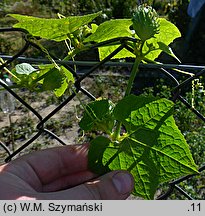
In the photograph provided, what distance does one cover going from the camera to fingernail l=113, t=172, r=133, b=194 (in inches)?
24.3

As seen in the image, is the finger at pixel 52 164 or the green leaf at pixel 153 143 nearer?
the green leaf at pixel 153 143

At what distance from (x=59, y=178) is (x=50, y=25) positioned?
25cm

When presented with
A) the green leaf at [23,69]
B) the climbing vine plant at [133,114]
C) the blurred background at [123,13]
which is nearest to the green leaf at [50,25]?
the climbing vine plant at [133,114]

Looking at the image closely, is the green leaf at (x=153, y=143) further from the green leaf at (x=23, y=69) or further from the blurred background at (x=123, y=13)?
the blurred background at (x=123, y=13)

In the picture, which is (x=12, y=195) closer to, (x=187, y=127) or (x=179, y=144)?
(x=179, y=144)

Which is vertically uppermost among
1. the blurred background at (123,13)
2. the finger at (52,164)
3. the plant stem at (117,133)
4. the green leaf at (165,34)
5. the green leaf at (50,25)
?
the green leaf at (50,25)

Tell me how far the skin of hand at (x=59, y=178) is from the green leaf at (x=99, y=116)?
6cm

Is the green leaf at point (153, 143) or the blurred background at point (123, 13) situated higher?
the green leaf at point (153, 143)

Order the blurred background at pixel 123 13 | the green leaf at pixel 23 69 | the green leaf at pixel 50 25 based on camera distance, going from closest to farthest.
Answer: the green leaf at pixel 50 25, the green leaf at pixel 23 69, the blurred background at pixel 123 13

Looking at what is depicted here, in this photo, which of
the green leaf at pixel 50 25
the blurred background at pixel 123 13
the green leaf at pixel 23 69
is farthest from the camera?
the blurred background at pixel 123 13

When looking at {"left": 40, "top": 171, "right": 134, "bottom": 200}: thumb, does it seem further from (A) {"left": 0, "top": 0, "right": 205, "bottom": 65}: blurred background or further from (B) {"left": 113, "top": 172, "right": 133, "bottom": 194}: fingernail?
(A) {"left": 0, "top": 0, "right": 205, "bottom": 65}: blurred background

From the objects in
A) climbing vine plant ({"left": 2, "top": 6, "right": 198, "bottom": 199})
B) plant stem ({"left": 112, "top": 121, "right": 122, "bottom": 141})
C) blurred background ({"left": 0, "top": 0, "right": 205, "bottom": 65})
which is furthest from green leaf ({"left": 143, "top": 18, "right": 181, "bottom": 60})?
blurred background ({"left": 0, "top": 0, "right": 205, "bottom": 65})

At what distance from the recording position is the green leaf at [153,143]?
1.94ft

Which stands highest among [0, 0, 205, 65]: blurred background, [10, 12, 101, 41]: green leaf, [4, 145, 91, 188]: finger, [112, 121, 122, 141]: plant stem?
[10, 12, 101, 41]: green leaf
